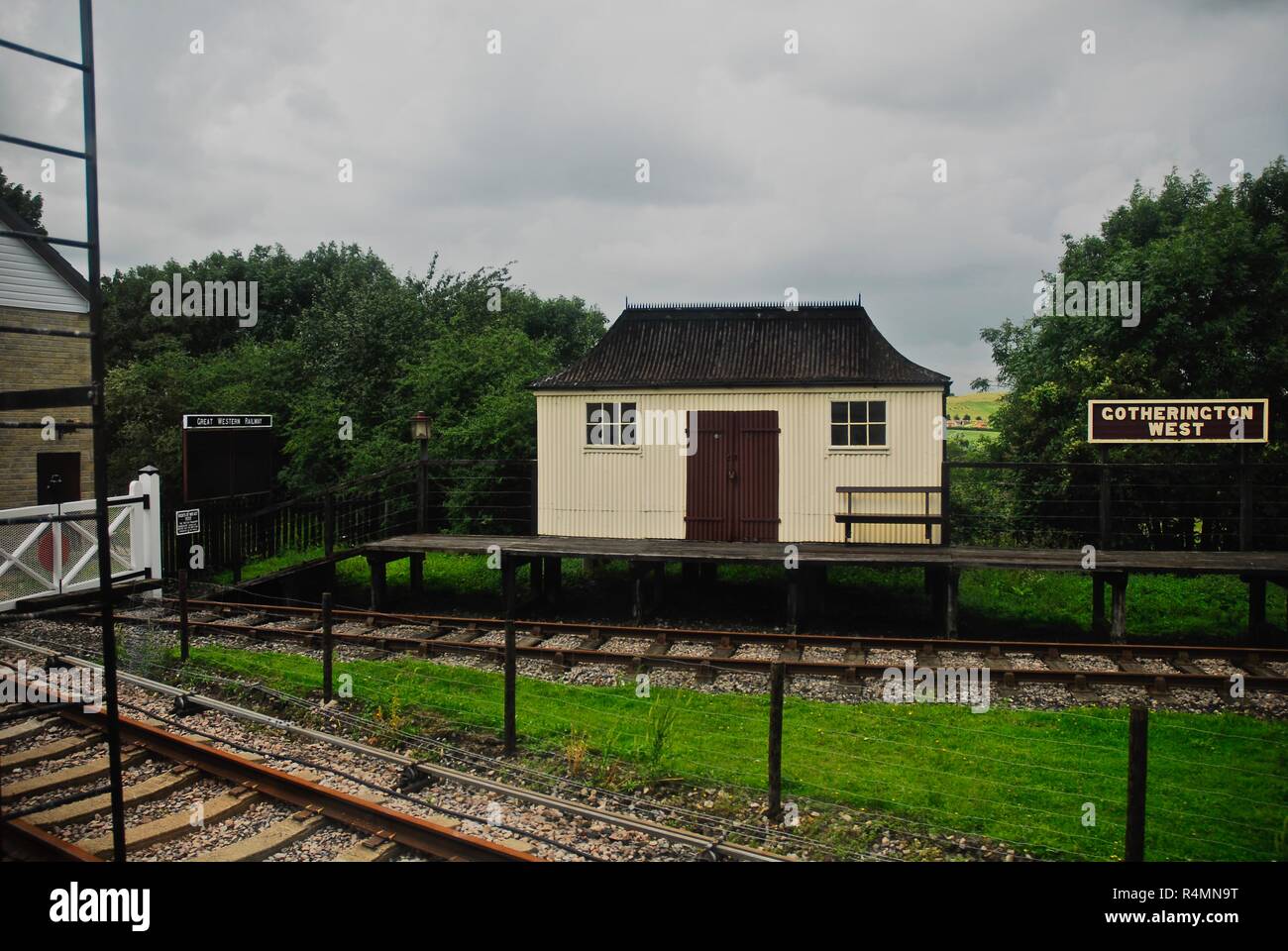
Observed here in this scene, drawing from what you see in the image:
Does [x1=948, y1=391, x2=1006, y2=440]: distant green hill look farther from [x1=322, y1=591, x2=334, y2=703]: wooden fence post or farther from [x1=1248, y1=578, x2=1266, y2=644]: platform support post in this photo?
[x1=322, y1=591, x2=334, y2=703]: wooden fence post

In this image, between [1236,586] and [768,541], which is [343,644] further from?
[1236,586]

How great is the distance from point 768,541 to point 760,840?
30.6 ft

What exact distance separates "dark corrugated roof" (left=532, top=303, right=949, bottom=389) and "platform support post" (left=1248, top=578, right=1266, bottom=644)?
5.55m

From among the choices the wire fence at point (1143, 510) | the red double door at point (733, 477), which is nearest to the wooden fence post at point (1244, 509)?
the wire fence at point (1143, 510)

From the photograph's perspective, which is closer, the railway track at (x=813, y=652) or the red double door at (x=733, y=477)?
the railway track at (x=813, y=652)

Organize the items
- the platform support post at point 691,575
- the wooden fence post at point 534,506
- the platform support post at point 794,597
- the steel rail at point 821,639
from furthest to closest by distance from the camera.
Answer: the platform support post at point 691,575, the wooden fence post at point 534,506, the platform support post at point 794,597, the steel rail at point 821,639

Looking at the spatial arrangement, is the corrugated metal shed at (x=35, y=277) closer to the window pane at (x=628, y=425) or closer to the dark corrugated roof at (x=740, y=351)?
the dark corrugated roof at (x=740, y=351)

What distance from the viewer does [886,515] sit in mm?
14812

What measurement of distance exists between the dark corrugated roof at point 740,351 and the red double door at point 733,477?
0.73 m

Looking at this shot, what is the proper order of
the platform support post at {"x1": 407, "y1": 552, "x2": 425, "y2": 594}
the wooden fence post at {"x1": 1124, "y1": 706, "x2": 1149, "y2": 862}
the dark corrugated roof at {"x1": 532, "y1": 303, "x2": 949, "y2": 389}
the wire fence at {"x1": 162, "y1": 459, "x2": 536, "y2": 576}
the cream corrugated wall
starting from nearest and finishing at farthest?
the wooden fence post at {"x1": 1124, "y1": 706, "x2": 1149, "y2": 862} < the cream corrugated wall < the dark corrugated roof at {"x1": 532, "y1": 303, "x2": 949, "y2": 389} < the wire fence at {"x1": 162, "y1": 459, "x2": 536, "y2": 576} < the platform support post at {"x1": 407, "y1": 552, "x2": 425, "y2": 594}

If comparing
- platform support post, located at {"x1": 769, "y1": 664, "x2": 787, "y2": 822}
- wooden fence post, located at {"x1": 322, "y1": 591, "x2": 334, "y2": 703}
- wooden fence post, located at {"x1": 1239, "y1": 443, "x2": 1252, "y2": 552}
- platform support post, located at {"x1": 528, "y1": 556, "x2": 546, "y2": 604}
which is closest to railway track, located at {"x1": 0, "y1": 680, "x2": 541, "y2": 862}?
wooden fence post, located at {"x1": 322, "y1": 591, "x2": 334, "y2": 703}

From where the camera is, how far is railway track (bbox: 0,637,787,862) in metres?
5.70

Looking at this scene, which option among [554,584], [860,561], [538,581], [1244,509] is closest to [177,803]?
[860,561]

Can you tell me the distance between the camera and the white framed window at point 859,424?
48.7 ft
